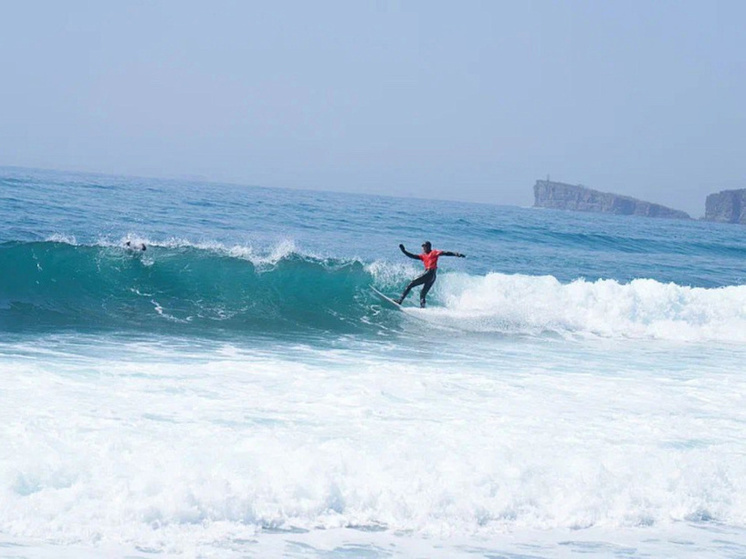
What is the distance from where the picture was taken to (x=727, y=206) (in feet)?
395

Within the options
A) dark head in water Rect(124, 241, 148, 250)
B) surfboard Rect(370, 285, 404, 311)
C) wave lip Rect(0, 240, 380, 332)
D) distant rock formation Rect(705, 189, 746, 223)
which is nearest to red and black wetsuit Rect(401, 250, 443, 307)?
surfboard Rect(370, 285, 404, 311)

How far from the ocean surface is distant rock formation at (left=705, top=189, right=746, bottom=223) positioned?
10888 centimetres

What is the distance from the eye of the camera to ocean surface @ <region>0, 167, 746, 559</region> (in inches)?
226

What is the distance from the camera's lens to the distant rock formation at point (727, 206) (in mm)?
119125

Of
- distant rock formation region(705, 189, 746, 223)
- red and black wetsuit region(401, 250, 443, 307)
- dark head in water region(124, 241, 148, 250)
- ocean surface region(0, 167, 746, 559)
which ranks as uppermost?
distant rock formation region(705, 189, 746, 223)

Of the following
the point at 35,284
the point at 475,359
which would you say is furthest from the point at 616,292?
the point at 35,284

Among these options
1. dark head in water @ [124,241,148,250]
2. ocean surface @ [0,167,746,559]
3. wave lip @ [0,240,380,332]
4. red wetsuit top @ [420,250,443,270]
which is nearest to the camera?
ocean surface @ [0,167,746,559]

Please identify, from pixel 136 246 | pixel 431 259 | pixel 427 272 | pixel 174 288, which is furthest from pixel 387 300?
pixel 136 246

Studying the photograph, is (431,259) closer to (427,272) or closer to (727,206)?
(427,272)

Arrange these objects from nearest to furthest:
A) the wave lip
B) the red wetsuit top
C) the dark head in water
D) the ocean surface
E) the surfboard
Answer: the ocean surface, the wave lip, the red wetsuit top, the surfboard, the dark head in water

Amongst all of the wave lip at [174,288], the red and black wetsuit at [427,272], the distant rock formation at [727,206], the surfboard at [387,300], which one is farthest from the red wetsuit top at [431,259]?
the distant rock formation at [727,206]

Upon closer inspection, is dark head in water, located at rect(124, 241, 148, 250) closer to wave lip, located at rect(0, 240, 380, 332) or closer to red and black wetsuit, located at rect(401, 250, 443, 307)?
wave lip, located at rect(0, 240, 380, 332)

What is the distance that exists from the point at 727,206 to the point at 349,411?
12407 cm

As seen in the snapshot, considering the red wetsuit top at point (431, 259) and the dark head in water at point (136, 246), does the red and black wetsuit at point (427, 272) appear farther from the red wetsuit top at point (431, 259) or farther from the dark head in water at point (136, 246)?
the dark head in water at point (136, 246)
